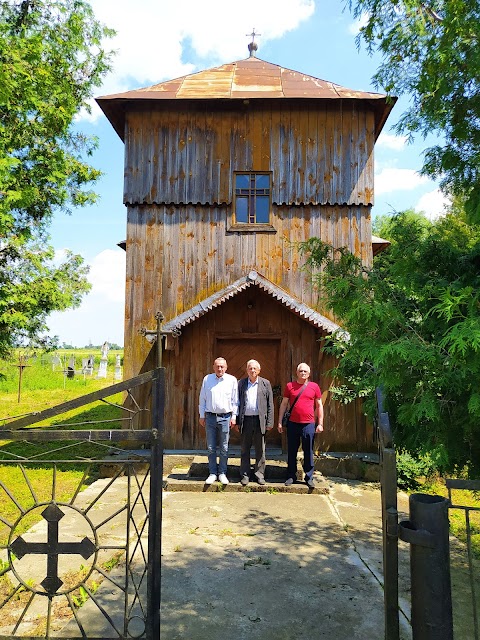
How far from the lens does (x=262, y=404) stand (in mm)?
7504

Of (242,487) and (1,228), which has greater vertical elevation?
(1,228)

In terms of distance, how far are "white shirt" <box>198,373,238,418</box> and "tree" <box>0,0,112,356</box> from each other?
13.2 feet

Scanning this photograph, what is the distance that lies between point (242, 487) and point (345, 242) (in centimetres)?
571

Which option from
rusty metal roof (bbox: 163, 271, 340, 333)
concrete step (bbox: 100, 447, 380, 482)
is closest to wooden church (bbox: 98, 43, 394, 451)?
rusty metal roof (bbox: 163, 271, 340, 333)

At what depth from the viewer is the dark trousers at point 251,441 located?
24.8 feet

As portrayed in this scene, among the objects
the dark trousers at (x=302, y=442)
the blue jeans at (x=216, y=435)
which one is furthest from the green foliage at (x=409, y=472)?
the blue jeans at (x=216, y=435)

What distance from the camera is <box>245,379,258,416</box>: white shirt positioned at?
7.50 m

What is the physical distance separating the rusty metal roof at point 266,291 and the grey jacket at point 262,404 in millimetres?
2251

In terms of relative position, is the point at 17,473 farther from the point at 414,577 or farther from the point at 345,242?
the point at 414,577

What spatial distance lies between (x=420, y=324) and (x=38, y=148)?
9872 millimetres

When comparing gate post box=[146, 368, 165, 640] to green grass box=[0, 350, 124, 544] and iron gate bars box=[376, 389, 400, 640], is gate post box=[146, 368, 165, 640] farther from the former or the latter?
iron gate bars box=[376, 389, 400, 640]

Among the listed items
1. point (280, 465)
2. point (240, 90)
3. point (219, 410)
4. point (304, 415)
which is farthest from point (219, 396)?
point (240, 90)

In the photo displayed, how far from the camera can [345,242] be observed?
1059cm

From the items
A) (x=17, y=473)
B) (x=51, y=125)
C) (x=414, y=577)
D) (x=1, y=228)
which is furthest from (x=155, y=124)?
(x=414, y=577)
